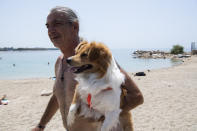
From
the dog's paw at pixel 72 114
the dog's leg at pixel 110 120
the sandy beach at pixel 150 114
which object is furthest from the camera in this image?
the sandy beach at pixel 150 114

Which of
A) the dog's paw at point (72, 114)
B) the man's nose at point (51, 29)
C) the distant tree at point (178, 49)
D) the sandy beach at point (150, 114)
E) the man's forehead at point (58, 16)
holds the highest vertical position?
the man's forehead at point (58, 16)

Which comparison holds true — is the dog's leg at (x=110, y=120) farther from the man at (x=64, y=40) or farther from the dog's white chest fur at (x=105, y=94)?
the man at (x=64, y=40)

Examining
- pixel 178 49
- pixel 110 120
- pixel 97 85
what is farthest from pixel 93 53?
pixel 178 49

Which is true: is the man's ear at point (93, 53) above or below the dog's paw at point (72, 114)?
above

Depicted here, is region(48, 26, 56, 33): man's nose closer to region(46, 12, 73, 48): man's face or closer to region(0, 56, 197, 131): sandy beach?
region(46, 12, 73, 48): man's face

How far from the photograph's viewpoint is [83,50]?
5.74 feet

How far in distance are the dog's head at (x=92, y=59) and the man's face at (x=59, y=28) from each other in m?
0.27

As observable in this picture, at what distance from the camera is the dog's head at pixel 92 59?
5.43 feet

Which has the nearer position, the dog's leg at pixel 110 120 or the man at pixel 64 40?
the dog's leg at pixel 110 120

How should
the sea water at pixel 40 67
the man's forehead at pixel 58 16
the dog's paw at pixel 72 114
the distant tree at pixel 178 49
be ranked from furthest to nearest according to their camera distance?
the distant tree at pixel 178 49, the sea water at pixel 40 67, the man's forehead at pixel 58 16, the dog's paw at pixel 72 114

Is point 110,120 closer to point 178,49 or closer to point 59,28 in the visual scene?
point 59,28

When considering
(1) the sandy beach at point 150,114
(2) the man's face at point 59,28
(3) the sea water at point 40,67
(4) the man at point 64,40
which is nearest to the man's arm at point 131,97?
(4) the man at point 64,40

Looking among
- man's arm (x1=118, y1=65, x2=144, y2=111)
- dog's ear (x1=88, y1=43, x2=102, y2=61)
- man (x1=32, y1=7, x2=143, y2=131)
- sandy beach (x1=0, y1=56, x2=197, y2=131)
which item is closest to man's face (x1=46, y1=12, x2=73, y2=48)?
man (x1=32, y1=7, x2=143, y2=131)

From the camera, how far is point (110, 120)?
1.61 meters
